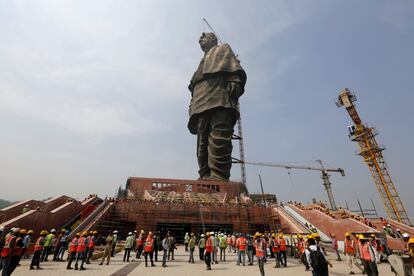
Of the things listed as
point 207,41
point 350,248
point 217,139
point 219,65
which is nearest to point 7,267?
point 350,248

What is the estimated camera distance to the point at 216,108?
4900 cm

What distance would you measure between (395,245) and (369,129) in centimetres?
4322

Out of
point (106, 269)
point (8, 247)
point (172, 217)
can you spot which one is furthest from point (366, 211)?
point (8, 247)

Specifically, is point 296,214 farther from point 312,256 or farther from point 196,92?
point 196,92

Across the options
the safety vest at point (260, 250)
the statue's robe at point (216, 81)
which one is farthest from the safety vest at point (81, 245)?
the statue's robe at point (216, 81)

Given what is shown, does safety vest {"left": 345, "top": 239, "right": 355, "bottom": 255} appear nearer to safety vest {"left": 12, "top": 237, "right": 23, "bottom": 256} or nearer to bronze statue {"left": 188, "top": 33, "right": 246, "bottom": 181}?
safety vest {"left": 12, "top": 237, "right": 23, "bottom": 256}

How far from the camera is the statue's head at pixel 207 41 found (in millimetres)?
57781

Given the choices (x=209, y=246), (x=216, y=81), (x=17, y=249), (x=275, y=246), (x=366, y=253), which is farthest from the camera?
(x=216, y=81)

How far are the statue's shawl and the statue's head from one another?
11.8 ft

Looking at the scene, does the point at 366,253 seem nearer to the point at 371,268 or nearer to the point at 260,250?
the point at 371,268

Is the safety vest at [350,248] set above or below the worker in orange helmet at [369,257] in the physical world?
above

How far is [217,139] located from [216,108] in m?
5.79

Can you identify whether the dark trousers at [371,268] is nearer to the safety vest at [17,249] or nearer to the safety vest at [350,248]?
the safety vest at [350,248]

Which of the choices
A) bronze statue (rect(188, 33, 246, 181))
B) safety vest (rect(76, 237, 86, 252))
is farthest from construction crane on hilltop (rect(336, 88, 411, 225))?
safety vest (rect(76, 237, 86, 252))
